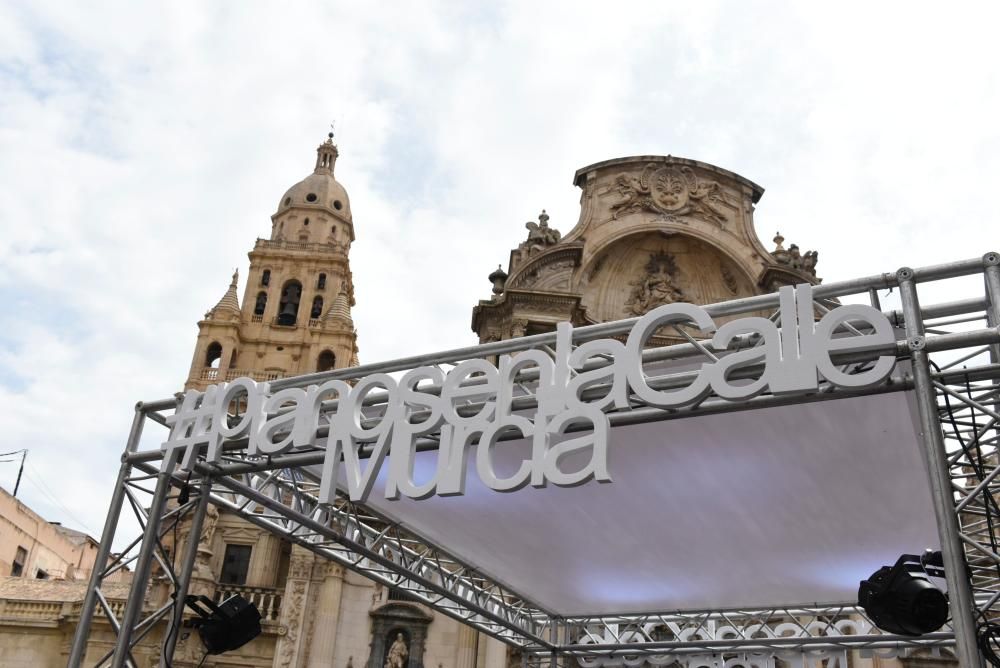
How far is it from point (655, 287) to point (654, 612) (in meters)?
14.1

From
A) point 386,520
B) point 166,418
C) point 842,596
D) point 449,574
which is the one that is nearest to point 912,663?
point 842,596

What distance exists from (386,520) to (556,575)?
3.72 m

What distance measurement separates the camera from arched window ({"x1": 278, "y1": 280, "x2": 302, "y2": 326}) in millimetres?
48062

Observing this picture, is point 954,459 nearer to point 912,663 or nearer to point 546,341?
point 546,341

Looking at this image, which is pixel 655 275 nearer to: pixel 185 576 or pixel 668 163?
pixel 668 163

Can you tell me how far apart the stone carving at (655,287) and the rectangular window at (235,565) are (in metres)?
15.8

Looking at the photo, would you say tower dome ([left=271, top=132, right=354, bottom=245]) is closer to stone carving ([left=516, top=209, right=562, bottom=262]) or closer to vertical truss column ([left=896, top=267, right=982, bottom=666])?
stone carving ([left=516, top=209, right=562, bottom=262])

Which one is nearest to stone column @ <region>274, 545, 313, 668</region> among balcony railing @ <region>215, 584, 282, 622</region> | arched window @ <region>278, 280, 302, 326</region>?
balcony railing @ <region>215, 584, 282, 622</region>

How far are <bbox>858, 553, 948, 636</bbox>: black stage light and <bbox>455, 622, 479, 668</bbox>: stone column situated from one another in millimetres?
17123

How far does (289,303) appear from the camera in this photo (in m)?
48.5

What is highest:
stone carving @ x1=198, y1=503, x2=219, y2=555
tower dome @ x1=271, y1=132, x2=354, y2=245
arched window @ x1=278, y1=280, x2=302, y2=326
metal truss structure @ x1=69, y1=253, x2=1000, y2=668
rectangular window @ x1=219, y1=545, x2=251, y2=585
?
tower dome @ x1=271, y1=132, x2=354, y2=245

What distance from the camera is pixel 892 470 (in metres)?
11.4

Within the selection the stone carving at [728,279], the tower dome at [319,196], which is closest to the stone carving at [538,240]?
the stone carving at [728,279]

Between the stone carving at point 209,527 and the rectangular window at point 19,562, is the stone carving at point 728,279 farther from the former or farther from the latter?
the rectangular window at point 19,562
